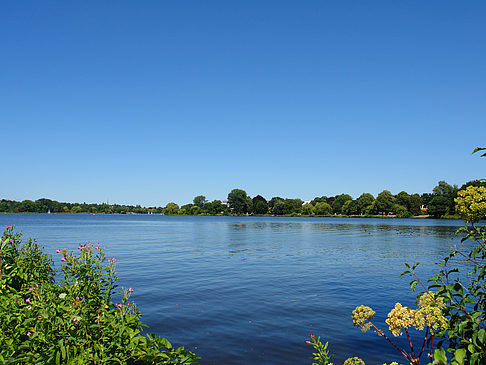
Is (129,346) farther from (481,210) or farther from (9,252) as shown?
(9,252)

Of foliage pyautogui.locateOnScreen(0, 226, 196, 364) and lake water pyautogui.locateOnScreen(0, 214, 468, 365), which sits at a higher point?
foliage pyautogui.locateOnScreen(0, 226, 196, 364)

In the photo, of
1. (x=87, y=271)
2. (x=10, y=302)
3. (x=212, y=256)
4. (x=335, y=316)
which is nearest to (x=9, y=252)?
(x=10, y=302)

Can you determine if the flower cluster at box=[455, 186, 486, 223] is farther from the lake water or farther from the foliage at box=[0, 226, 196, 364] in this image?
the lake water

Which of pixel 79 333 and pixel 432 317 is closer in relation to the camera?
pixel 432 317

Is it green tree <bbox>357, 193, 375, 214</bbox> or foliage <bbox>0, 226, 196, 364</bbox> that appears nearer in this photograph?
foliage <bbox>0, 226, 196, 364</bbox>

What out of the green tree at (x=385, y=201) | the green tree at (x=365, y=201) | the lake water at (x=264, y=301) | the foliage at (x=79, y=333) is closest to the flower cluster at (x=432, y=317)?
the foliage at (x=79, y=333)

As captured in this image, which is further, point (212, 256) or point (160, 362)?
point (212, 256)

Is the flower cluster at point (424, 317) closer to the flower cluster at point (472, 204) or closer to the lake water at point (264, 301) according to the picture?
the flower cluster at point (472, 204)

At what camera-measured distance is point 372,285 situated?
742 inches

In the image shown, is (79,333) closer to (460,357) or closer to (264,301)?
(460,357)

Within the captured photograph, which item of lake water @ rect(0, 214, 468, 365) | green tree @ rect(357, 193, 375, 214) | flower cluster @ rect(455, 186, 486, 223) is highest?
green tree @ rect(357, 193, 375, 214)

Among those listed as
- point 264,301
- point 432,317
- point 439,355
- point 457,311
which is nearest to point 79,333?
point 439,355

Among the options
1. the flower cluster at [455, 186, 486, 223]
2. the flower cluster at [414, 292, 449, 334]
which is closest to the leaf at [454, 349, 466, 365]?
the flower cluster at [414, 292, 449, 334]

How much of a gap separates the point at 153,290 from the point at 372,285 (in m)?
11.8
